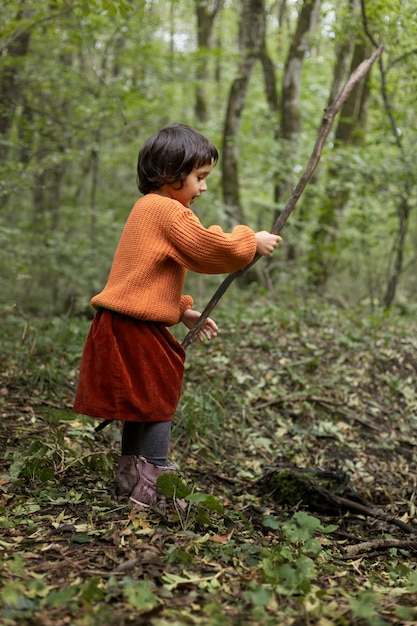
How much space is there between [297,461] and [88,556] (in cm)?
215

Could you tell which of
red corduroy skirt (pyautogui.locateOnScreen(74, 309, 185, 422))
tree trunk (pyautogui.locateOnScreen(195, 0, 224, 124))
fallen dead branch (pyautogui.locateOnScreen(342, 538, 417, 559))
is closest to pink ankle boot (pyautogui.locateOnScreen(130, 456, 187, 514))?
red corduroy skirt (pyautogui.locateOnScreen(74, 309, 185, 422))

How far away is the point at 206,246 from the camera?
2709 mm

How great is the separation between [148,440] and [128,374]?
0.37 metres

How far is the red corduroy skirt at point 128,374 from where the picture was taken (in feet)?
9.14

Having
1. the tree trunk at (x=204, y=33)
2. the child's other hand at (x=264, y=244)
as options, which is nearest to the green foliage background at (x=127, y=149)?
the tree trunk at (x=204, y=33)

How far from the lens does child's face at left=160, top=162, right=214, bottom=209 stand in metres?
2.87

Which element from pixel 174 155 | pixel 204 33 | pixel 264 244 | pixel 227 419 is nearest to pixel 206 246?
pixel 264 244

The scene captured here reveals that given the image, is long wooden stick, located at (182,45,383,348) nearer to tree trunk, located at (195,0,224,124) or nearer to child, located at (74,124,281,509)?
child, located at (74,124,281,509)

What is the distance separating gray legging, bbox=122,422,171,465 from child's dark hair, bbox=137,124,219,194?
119 centimetres

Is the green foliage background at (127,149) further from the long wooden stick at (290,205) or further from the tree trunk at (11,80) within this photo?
the long wooden stick at (290,205)

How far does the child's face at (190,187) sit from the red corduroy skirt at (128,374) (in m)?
0.64

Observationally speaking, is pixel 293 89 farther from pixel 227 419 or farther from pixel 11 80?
pixel 227 419

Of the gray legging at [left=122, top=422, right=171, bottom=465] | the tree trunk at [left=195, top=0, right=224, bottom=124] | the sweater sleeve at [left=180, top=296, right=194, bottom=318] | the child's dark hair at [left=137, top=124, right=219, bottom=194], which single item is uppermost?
the tree trunk at [left=195, top=0, right=224, bottom=124]

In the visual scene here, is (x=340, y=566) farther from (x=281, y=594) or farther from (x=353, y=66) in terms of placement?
(x=353, y=66)
